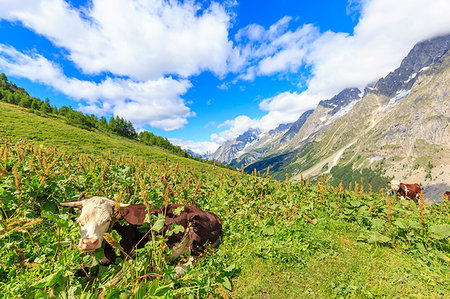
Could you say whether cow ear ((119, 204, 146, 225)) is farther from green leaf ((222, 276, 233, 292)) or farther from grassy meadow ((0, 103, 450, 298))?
green leaf ((222, 276, 233, 292))

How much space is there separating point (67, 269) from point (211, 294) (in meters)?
3.07

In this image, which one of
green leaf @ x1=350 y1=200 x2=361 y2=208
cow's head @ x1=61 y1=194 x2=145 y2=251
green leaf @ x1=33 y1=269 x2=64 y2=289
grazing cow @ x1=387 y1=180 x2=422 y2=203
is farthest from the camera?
grazing cow @ x1=387 y1=180 x2=422 y2=203

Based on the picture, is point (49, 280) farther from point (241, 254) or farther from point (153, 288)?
point (241, 254)

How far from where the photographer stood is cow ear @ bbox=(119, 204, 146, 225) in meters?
5.11

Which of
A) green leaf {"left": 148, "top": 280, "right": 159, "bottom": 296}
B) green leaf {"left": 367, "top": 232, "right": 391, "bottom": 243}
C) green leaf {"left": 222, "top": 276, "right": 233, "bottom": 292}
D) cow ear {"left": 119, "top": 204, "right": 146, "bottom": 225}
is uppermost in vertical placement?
cow ear {"left": 119, "top": 204, "right": 146, "bottom": 225}

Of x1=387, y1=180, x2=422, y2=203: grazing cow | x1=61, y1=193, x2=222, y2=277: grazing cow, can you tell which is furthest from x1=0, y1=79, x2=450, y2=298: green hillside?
x1=387, y1=180, x2=422, y2=203: grazing cow

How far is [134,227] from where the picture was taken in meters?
5.11

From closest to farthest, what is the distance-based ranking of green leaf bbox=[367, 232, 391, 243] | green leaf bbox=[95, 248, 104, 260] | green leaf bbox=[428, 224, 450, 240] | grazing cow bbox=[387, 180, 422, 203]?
green leaf bbox=[95, 248, 104, 260]
green leaf bbox=[428, 224, 450, 240]
green leaf bbox=[367, 232, 391, 243]
grazing cow bbox=[387, 180, 422, 203]

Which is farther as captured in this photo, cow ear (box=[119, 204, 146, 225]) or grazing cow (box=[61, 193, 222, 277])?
cow ear (box=[119, 204, 146, 225])

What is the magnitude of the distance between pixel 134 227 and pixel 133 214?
0.36 metres

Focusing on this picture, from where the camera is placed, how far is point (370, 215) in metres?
7.01

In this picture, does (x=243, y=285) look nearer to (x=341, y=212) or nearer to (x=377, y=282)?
(x=377, y=282)

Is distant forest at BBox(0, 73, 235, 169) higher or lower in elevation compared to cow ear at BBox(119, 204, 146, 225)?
higher

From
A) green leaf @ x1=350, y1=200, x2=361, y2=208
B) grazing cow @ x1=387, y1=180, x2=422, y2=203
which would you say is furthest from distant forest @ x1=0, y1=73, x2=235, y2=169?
green leaf @ x1=350, y1=200, x2=361, y2=208
